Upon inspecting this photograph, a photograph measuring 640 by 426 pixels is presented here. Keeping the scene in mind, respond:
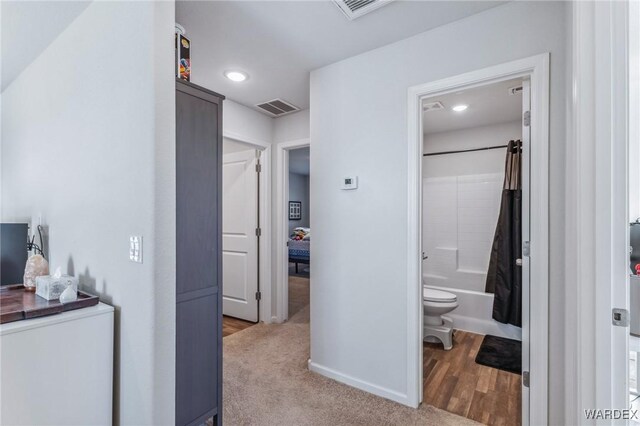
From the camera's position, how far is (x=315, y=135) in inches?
94.3

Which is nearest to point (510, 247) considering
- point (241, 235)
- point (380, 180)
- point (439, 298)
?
point (439, 298)

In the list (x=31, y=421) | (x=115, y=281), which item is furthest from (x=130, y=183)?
(x=31, y=421)

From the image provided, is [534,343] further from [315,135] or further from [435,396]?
[315,135]

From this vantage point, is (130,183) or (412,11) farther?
(412,11)

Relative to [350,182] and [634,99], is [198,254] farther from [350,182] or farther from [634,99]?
[634,99]

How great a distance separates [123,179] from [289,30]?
4.29 feet

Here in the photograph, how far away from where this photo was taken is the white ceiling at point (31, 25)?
1.63m

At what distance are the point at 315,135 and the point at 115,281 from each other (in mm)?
1650

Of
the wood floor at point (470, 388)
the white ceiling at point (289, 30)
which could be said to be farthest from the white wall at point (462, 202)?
the white ceiling at point (289, 30)

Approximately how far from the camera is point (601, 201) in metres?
1.02

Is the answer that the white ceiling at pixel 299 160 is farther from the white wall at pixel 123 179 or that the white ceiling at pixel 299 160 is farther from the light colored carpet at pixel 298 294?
the white wall at pixel 123 179

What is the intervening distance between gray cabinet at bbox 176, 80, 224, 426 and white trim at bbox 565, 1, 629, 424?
1618mm

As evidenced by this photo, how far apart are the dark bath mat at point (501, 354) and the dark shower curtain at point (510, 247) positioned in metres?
0.27

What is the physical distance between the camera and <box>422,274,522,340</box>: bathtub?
3108 millimetres
